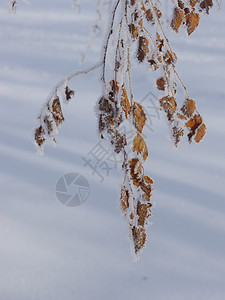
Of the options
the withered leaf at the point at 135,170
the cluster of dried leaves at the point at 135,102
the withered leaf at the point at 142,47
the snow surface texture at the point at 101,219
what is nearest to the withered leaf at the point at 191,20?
the cluster of dried leaves at the point at 135,102

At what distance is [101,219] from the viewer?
2.93 m

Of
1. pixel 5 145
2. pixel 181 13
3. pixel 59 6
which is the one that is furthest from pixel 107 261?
pixel 59 6

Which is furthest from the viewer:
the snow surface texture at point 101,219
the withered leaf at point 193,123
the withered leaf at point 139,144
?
the snow surface texture at point 101,219

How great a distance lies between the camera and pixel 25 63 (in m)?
5.14

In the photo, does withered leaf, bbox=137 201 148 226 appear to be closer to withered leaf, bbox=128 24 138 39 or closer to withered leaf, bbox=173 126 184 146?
withered leaf, bbox=173 126 184 146

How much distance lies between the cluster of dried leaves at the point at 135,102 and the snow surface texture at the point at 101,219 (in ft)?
5.41

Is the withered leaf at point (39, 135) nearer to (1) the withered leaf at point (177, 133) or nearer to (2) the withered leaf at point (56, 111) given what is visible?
(2) the withered leaf at point (56, 111)

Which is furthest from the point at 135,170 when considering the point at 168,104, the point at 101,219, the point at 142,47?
the point at 101,219

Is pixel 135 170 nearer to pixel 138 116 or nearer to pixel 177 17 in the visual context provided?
pixel 138 116

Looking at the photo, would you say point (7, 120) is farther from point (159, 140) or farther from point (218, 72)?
point (218, 72)

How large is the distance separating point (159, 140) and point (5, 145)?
151 centimetres

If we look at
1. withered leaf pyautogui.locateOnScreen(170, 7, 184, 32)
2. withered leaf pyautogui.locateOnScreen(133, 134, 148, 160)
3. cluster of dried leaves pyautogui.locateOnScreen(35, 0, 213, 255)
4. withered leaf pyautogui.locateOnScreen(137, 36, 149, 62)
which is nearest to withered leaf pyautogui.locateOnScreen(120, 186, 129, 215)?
cluster of dried leaves pyautogui.locateOnScreen(35, 0, 213, 255)

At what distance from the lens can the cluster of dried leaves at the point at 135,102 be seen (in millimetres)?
946

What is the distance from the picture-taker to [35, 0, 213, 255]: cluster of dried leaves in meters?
0.95
